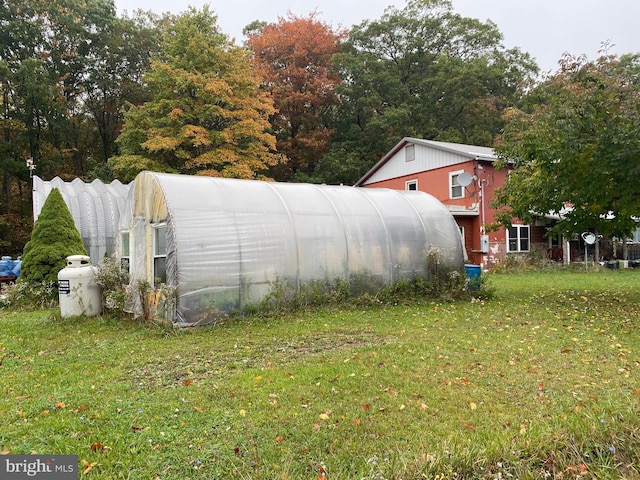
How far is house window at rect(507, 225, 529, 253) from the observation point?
19844 millimetres

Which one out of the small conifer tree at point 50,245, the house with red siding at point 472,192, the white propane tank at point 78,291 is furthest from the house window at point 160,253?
the house with red siding at point 472,192

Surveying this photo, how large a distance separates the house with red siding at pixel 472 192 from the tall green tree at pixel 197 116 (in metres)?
7.73

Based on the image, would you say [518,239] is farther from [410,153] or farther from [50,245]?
[50,245]

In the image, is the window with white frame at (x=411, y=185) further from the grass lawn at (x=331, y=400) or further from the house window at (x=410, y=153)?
the grass lawn at (x=331, y=400)

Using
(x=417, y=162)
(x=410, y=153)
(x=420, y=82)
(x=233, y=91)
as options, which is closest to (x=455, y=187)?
(x=417, y=162)

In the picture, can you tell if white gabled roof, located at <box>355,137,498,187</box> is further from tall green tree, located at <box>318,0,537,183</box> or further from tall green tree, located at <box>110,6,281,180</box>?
tall green tree, located at <box>110,6,281,180</box>

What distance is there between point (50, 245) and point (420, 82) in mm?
27908

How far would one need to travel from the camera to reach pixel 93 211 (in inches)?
586

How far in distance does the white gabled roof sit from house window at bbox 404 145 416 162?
0.20 m

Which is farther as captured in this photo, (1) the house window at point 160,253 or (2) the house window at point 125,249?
(2) the house window at point 125,249

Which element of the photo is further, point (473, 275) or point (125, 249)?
point (473, 275)

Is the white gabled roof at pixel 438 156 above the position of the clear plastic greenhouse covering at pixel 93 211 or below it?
above

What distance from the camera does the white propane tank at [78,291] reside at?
26.9ft

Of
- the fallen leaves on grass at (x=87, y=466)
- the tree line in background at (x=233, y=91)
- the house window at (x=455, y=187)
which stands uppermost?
the tree line in background at (x=233, y=91)
